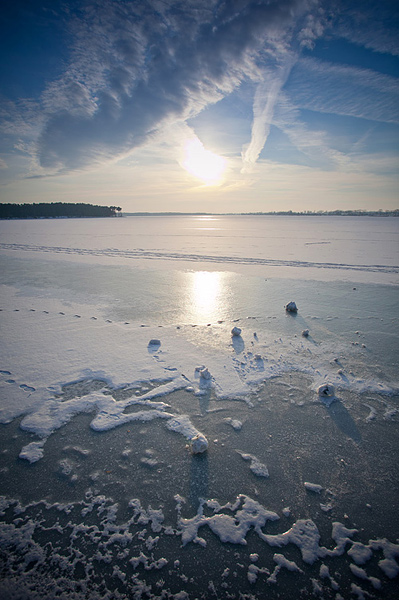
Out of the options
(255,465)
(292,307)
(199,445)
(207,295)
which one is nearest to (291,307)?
(292,307)

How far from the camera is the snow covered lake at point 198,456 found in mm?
1731

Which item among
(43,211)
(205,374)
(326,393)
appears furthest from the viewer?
(43,211)

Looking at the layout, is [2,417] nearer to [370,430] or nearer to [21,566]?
[21,566]

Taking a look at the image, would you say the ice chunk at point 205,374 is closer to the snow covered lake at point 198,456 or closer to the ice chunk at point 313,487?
the snow covered lake at point 198,456

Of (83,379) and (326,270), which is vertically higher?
(326,270)

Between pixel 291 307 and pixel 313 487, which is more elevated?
pixel 291 307

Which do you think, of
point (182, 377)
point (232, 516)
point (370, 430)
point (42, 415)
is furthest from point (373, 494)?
point (42, 415)

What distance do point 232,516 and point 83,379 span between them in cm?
247

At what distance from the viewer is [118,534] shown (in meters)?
1.91

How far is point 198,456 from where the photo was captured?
8.17 feet

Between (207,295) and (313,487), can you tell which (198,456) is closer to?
(313,487)

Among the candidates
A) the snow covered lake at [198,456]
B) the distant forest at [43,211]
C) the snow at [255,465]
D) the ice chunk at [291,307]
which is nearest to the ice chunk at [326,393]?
the snow covered lake at [198,456]

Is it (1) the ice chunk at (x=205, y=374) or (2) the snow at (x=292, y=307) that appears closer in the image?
(1) the ice chunk at (x=205, y=374)

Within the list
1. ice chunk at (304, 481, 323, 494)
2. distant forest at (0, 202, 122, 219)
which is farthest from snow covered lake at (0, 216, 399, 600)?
distant forest at (0, 202, 122, 219)
